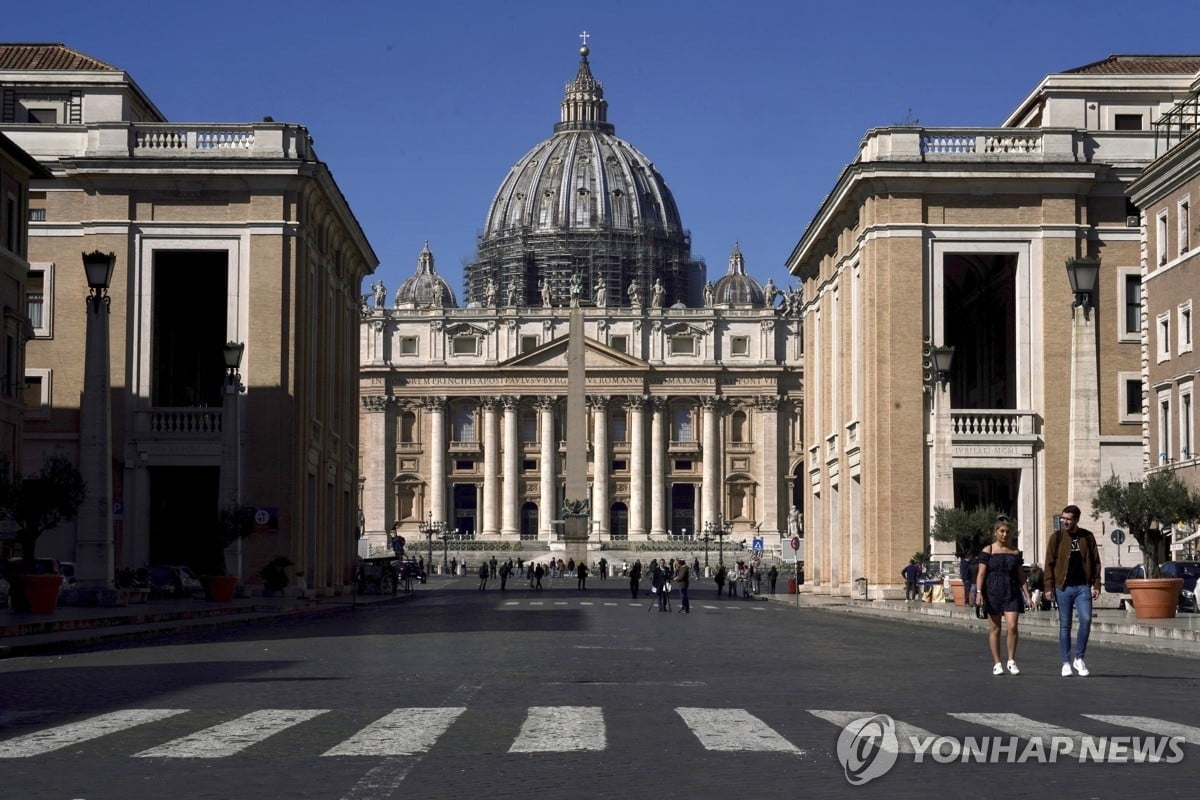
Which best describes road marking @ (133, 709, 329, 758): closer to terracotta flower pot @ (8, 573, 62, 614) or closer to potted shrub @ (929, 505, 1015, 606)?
terracotta flower pot @ (8, 573, 62, 614)

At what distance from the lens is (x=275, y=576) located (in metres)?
56.1

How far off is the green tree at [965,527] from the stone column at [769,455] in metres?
119

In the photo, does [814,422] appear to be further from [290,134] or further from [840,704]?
[840,704]

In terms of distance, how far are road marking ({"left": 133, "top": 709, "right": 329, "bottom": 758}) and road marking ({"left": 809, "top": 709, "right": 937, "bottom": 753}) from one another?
426 cm

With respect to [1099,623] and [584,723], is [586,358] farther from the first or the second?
[584,723]

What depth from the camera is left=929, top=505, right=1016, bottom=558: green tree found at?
5212 centimetres

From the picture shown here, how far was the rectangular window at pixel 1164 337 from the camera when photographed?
5170 centimetres

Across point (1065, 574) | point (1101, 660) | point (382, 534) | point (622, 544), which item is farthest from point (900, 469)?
point (382, 534)

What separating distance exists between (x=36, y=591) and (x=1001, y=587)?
21.0 metres

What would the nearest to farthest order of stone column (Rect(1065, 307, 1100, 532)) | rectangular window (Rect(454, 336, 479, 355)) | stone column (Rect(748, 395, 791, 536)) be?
stone column (Rect(1065, 307, 1100, 532)), stone column (Rect(748, 395, 791, 536)), rectangular window (Rect(454, 336, 479, 355))

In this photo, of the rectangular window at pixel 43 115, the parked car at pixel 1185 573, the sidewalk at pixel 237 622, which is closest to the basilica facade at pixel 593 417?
the rectangular window at pixel 43 115

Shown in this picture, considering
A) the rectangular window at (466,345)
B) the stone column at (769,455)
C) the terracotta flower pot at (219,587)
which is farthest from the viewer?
the rectangular window at (466,345)

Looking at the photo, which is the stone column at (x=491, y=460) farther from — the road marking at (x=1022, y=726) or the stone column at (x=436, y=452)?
the road marking at (x=1022, y=726)

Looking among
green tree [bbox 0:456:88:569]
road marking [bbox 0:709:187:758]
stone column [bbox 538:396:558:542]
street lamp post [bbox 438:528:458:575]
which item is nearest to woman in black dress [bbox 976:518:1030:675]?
road marking [bbox 0:709:187:758]
